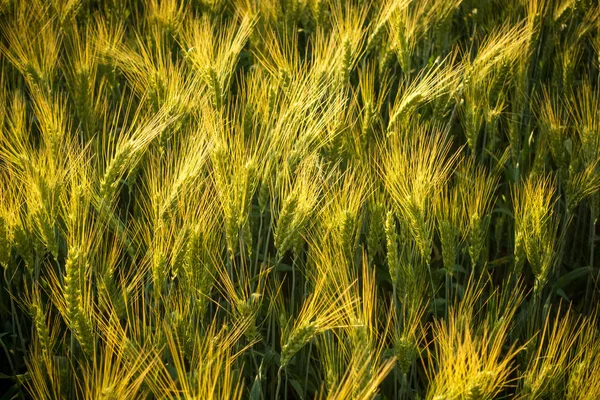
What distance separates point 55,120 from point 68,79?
1.71 ft

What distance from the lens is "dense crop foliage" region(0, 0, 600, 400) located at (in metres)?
1.39

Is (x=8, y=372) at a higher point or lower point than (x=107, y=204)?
lower

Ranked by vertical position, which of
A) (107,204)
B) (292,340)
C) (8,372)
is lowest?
(8,372)

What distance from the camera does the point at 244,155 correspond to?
1669 mm

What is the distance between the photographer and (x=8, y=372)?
205 centimetres

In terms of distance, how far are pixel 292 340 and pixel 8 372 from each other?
3.55 ft

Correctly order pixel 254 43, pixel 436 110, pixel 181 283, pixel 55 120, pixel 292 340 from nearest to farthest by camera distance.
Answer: pixel 292 340 < pixel 181 283 < pixel 55 120 < pixel 436 110 < pixel 254 43

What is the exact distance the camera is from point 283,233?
1.58 metres

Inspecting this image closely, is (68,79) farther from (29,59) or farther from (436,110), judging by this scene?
(436,110)

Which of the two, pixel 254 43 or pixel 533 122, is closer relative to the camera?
pixel 254 43

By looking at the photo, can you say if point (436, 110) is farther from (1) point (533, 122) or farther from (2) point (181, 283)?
(2) point (181, 283)

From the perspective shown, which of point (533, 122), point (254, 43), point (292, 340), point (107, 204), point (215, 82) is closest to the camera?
point (292, 340)

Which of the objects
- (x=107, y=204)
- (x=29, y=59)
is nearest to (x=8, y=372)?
(x=107, y=204)

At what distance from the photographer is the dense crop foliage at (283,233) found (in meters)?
1.39
